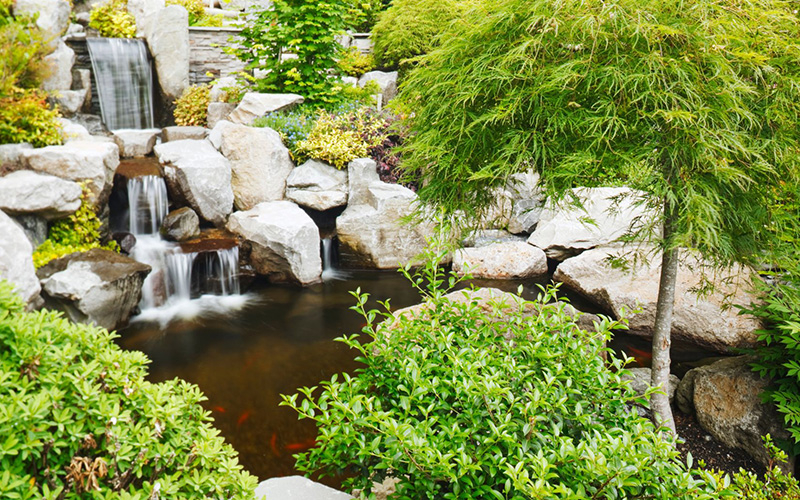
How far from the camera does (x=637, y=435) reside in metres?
2.18

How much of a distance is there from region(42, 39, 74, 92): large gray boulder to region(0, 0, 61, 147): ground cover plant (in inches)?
18.7

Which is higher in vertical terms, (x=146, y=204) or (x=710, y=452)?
(x=146, y=204)

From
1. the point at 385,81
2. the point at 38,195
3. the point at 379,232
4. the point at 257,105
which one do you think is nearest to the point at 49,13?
the point at 257,105

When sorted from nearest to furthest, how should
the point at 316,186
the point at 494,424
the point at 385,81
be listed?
the point at 494,424 → the point at 316,186 → the point at 385,81

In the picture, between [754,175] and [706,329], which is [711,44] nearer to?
[754,175]

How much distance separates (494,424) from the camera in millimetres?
2225

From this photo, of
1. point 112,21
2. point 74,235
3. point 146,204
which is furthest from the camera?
point 112,21

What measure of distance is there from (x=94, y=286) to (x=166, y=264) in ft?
5.21

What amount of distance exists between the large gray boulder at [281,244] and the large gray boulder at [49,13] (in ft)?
19.9

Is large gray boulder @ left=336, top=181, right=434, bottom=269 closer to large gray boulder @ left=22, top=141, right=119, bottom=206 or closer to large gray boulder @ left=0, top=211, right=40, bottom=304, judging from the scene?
large gray boulder @ left=22, top=141, right=119, bottom=206

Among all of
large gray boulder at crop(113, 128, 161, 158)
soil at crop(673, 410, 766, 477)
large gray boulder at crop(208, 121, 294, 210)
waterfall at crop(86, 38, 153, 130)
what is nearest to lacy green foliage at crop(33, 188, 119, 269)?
large gray boulder at crop(208, 121, 294, 210)

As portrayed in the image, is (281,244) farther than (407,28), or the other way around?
(407,28)

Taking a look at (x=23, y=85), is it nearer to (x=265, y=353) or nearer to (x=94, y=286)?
(x=94, y=286)

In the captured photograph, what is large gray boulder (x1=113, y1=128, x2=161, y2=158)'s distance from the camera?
10.4m
